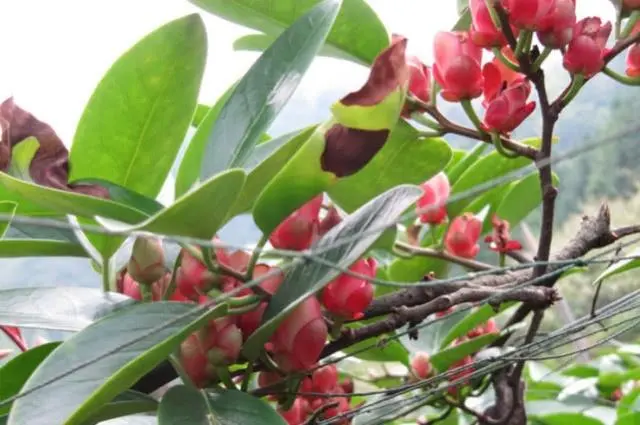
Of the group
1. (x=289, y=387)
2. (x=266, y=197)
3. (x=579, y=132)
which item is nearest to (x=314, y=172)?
(x=266, y=197)

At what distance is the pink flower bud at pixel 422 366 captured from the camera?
665mm

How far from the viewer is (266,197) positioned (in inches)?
15.4

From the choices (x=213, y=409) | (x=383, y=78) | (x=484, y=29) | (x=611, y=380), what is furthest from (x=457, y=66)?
(x=611, y=380)

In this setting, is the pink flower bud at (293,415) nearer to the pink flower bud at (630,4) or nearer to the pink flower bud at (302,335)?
the pink flower bud at (302,335)

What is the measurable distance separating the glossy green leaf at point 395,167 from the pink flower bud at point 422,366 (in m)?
0.19

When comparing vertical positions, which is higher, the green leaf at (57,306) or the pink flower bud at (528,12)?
the pink flower bud at (528,12)

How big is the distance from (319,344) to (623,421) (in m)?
0.39

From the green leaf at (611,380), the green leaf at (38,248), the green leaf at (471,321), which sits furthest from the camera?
the green leaf at (611,380)

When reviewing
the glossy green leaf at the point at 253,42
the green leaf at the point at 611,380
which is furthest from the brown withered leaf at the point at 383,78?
the green leaf at the point at 611,380

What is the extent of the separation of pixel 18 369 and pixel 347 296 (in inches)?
6.7

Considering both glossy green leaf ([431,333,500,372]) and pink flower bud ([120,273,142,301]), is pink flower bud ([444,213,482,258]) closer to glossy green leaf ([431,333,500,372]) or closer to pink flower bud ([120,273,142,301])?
glossy green leaf ([431,333,500,372])

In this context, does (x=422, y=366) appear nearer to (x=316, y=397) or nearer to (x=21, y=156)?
(x=316, y=397)

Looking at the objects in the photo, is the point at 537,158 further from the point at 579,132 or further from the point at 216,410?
the point at 579,132

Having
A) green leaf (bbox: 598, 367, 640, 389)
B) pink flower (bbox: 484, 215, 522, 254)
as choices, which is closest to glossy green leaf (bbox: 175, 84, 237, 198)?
pink flower (bbox: 484, 215, 522, 254)
